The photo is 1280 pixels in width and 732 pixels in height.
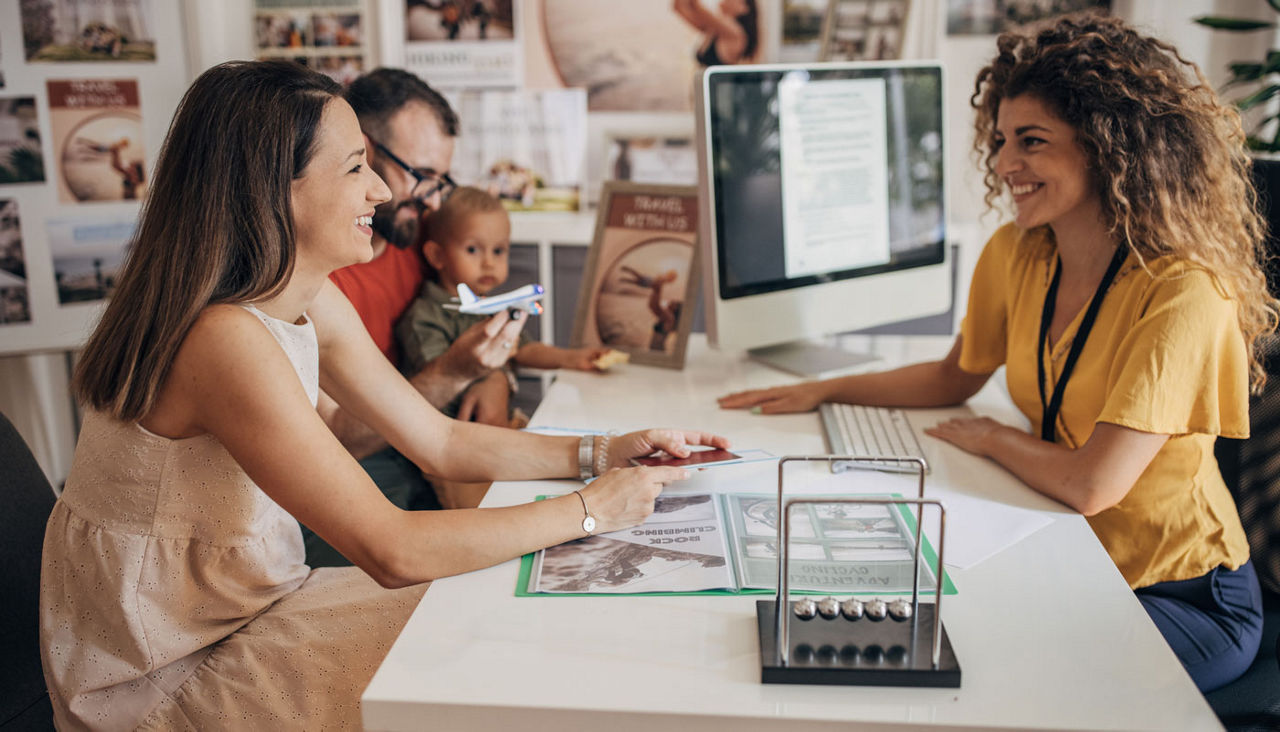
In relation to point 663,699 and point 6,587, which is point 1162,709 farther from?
point 6,587

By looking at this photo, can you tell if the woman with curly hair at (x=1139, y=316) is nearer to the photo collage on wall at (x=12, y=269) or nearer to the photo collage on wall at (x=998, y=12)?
the photo collage on wall at (x=998, y=12)

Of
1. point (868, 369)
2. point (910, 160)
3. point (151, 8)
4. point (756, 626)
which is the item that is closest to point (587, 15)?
point (151, 8)

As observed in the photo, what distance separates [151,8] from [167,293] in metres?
1.99

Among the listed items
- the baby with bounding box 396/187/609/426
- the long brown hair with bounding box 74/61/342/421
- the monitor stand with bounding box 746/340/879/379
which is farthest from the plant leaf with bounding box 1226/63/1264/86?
the long brown hair with bounding box 74/61/342/421

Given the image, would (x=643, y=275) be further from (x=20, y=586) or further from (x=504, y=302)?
(x=20, y=586)

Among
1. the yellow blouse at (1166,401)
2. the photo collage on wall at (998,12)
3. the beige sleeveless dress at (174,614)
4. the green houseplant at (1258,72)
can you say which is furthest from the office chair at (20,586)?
the photo collage on wall at (998,12)

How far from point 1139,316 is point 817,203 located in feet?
2.23

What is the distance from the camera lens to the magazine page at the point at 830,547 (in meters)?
1.07

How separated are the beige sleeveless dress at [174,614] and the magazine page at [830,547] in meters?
0.44

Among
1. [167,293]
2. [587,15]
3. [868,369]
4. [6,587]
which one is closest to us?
[167,293]

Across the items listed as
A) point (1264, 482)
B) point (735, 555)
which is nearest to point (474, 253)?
point (735, 555)

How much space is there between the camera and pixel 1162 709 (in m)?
0.84

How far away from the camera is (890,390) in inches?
69.4

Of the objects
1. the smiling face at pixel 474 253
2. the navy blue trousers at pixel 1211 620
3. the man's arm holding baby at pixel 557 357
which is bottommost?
the navy blue trousers at pixel 1211 620
